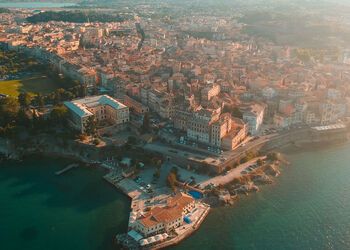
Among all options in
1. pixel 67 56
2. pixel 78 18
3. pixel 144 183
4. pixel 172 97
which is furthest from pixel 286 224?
pixel 78 18

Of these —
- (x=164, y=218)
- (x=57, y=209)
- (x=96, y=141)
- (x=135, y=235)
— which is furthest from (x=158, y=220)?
(x=96, y=141)

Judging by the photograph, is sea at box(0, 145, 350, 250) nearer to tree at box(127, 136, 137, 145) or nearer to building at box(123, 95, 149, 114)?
tree at box(127, 136, 137, 145)

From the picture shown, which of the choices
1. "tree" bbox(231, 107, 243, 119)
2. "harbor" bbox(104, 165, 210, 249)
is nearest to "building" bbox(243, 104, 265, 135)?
"tree" bbox(231, 107, 243, 119)

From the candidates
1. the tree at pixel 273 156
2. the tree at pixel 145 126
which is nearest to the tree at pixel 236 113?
the tree at pixel 273 156

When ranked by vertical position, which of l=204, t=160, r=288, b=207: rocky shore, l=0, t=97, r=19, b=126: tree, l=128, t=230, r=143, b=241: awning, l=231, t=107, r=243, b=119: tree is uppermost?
l=231, t=107, r=243, b=119: tree

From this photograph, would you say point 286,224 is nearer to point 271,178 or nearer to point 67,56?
point 271,178
